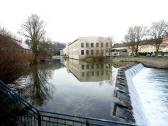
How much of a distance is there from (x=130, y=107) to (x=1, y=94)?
5726 mm

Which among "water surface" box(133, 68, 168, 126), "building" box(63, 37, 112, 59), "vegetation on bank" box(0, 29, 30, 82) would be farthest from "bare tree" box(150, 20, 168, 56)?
"vegetation on bank" box(0, 29, 30, 82)

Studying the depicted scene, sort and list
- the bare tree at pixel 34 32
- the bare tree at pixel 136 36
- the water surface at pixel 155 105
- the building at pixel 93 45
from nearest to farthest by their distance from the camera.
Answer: the water surface at pixel 155 105, the bare tree at pixel 34 32, the bare tree at pixel 136 36, the building at pixel 93 45

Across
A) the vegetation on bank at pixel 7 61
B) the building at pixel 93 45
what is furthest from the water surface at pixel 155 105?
the building at pixel 93 45

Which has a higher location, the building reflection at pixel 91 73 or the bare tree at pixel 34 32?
the bare tree at pixel 34 32

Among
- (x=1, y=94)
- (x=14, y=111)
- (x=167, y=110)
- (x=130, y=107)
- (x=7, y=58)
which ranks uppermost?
(x=7, y=58)

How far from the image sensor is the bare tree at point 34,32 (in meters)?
40.2

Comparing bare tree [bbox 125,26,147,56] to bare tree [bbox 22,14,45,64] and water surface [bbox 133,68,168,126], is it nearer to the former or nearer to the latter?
bare tree [bbox 22,14,45,64]

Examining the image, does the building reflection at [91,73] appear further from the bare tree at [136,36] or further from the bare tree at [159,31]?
the bare tree at [136,36]

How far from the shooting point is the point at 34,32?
40.7 metres

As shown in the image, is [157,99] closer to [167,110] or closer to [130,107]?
[167,110]

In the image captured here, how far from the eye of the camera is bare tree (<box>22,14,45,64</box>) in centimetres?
4025

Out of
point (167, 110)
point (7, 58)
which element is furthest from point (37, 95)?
point (167, 110)

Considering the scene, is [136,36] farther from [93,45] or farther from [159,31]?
[93,45]

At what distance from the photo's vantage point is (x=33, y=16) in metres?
42.1
